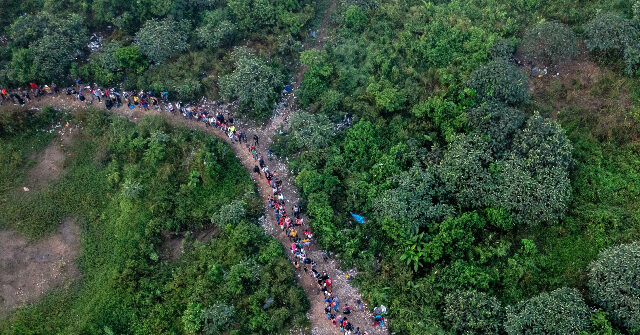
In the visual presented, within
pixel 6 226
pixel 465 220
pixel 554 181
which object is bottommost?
pixel 6 226

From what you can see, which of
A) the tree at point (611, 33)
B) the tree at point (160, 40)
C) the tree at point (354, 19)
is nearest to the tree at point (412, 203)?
the tree at point (354, 19)

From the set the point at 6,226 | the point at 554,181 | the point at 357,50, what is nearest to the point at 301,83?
the point at 357,50

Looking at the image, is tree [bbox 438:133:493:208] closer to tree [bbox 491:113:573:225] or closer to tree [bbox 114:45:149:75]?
tree [bbox 491:113:573:225]

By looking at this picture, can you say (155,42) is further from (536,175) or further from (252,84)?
(536,175)

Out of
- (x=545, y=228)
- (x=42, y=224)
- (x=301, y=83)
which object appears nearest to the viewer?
(x=545, y=228)

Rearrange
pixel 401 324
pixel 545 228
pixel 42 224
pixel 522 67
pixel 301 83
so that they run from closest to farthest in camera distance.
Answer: pixel 401 324, pixel 545 228, pixel 42 224, pixel 522 67, pixel 301 83

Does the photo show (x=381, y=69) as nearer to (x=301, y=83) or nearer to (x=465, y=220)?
(x=301, y=83)

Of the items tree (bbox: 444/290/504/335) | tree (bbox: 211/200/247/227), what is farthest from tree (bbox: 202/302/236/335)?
tree (bbox: 444/290/504/335)
